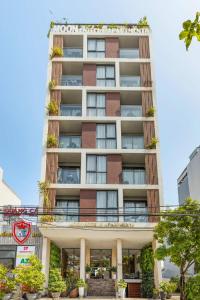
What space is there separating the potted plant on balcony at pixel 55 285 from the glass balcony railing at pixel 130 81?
18.1m

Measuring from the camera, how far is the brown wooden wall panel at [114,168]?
1134 inches

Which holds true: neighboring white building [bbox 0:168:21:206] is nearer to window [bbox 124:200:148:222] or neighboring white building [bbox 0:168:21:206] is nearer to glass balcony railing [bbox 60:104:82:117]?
glass balcony railing [bbox 60:104:82:117]

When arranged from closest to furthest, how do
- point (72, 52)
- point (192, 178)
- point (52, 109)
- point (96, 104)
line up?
1. point (52, 109)
2. point (96, 104)
3. point (72, 52)
4. point (192, 178)

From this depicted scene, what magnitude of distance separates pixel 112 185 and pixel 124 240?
4.66m

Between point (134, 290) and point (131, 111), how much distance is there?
15.7 metres

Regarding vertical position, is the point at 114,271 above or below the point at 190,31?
below

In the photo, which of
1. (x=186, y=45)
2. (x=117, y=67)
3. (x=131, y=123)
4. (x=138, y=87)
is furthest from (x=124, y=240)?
(x=186, y=45)

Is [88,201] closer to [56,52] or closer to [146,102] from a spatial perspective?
[146,102]

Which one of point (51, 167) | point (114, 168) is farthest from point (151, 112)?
point (51, 167)

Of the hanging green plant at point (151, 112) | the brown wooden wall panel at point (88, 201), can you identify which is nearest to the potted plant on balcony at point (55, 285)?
the brown wooden wall panel at point (88, 201)

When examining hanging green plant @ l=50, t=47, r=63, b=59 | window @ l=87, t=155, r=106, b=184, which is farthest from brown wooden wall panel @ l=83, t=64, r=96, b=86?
window @ l=87, t=155, r=106, b=184

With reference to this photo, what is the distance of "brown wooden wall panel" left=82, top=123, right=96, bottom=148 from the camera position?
3017cm

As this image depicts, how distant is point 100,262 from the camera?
32844 mm

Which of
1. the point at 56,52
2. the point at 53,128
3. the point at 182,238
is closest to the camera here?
the point at 182,238
